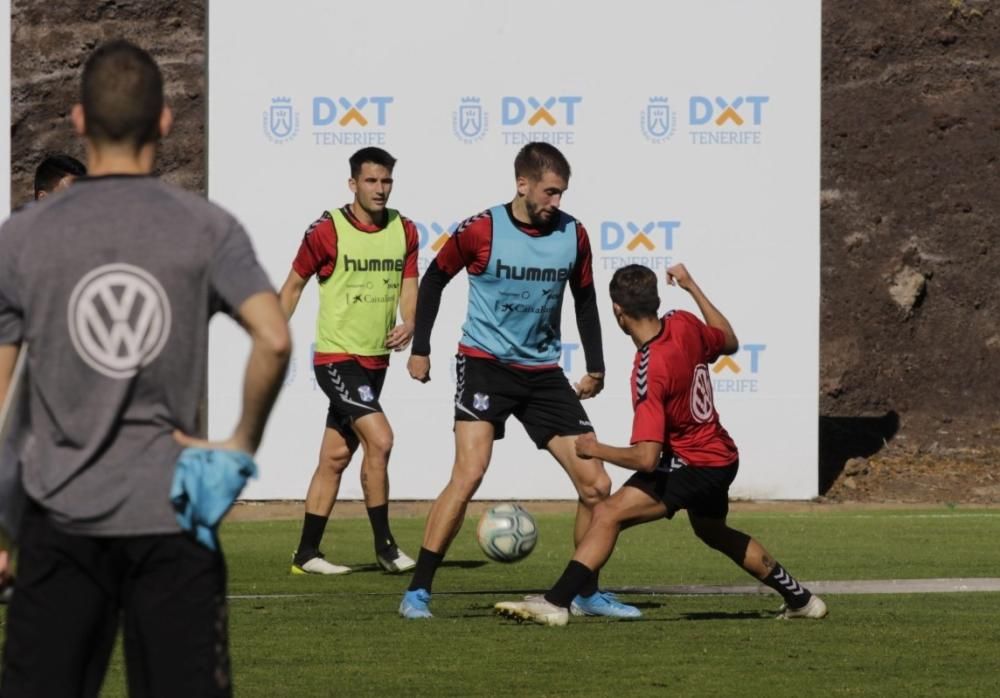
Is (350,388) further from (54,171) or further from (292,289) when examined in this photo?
(54,171)

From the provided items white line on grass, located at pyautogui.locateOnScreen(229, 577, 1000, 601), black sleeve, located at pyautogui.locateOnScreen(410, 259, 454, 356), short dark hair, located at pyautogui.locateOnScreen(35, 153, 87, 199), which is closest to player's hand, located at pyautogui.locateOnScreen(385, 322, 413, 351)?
white line on grass, located at pyautogui.locateOnScreen(229, 577, 1000, 601)

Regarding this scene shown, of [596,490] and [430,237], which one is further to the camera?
[430,237]

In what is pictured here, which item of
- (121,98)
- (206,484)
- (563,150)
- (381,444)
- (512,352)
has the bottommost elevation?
(381,444)

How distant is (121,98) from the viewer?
→ 4.27m

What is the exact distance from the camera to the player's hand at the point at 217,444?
420 cm

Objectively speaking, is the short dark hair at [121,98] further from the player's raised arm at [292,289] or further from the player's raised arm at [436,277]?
the player's raised arm at [292,289]

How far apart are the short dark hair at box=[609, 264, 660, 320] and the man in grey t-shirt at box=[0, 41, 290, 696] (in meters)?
5.06

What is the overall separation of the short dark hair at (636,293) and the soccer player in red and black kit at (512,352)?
0.70 m

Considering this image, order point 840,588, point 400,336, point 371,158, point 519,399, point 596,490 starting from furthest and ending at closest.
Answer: point 400,336 → point 371,158 → point 840,588 → point 519,399 → point 596,490

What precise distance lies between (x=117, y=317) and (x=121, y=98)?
46cm

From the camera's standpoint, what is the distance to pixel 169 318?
4.25 meters

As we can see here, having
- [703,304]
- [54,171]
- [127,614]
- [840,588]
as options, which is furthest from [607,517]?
[127,614]

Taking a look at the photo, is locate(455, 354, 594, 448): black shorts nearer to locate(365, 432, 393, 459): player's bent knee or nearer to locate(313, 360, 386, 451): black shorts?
locate(365, 432, 393, 459): player's bent knee

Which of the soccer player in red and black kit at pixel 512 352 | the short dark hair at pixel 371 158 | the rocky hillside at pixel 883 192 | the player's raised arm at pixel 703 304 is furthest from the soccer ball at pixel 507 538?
the rocky hillside at pixel 883 192
